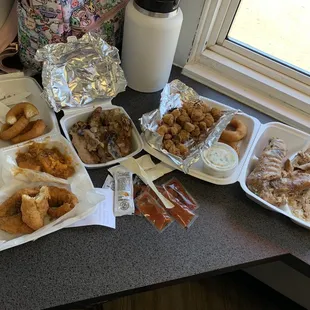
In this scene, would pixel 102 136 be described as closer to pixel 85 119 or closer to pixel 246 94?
pixel 85 119

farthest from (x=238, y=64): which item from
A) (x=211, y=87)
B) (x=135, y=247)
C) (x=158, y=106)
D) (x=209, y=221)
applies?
(x=135, y=247)

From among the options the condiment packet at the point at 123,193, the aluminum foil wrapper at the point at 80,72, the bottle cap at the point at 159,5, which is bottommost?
the condiment packet at the point at 123,193

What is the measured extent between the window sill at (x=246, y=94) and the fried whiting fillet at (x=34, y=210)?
0.60 meters

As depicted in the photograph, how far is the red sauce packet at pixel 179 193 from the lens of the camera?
86 centimetres

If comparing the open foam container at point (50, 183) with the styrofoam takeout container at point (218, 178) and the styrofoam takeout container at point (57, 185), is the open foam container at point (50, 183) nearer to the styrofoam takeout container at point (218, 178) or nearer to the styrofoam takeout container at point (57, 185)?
the styrofoam takeout container at point (57, 185)

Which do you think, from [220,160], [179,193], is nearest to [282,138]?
[220,160]

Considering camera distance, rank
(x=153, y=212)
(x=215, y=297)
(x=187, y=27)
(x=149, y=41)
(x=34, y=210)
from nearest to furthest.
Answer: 1. (x=34, y=210)
2. (x=153, y=212)
3. (x=149, y=41)
4. (x=187, y=27)
5. (x=215, y=297)

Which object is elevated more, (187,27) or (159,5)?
(159,5)

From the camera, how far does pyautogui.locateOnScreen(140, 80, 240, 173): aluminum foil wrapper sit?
88 centimetres

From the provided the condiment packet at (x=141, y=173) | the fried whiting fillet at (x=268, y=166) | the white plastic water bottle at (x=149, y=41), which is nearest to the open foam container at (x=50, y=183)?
the condiment packet at (x=141, y=173)

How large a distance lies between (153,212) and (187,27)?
21.3 inches

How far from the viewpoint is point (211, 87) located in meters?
1.14

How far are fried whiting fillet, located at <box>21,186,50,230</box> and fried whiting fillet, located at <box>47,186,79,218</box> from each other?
0.8 inches

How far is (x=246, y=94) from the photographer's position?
43.9 inches
